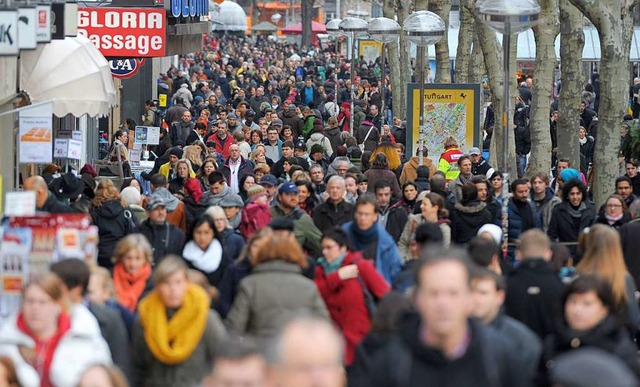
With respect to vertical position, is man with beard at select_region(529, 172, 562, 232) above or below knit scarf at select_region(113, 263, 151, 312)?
above

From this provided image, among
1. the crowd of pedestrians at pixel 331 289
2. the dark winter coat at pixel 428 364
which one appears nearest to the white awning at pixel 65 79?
the crowd of pedestrians at pixel 331 289

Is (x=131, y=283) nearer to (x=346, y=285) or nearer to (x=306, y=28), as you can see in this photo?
(x=346, y=285)

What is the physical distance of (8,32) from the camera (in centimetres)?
1270

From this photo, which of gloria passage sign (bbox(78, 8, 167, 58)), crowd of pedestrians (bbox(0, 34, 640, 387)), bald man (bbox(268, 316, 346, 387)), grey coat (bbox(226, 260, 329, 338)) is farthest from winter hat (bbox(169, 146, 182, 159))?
bald man (bbox(268, 316, 346, 387))

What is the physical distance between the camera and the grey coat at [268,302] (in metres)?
9.39

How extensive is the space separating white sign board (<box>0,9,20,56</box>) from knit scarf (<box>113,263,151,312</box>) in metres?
2.95

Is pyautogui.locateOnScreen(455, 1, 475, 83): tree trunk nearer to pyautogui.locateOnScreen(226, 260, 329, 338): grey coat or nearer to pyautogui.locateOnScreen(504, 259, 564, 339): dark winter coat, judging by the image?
pyautogui.locateOnScreen(504, 259, 564, 339): dark winter coat

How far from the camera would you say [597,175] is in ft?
67.3

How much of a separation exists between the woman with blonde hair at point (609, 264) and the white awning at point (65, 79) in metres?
7.59

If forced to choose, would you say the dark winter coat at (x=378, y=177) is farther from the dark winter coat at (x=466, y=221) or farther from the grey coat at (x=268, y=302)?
the grey coat at (x=268, y=302)

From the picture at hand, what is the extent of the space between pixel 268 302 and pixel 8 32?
4173 millimetres

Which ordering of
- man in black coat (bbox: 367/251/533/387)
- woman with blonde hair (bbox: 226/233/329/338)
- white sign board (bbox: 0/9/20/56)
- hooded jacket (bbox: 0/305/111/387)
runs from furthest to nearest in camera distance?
white sign board (bbox: 0/9/20/56)
woman with blonde hair (bbox: 226/233/329/338)
hooded jacket (bbox: 0/305/111/387)
man in black coat (bbox: 367/251/533/387)

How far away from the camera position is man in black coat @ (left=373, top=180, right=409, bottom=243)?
15.2 m

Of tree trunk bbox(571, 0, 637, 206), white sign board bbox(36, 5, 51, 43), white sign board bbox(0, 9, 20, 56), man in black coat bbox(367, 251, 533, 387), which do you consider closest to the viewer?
man in black coat bbox(367, 251, 533, 387)
